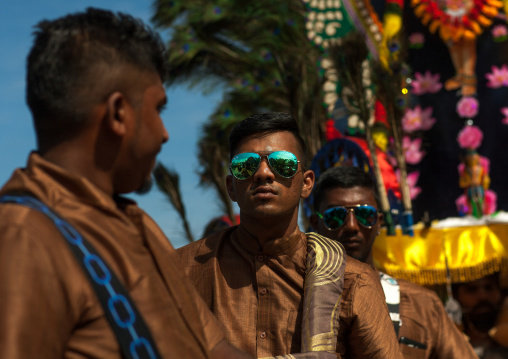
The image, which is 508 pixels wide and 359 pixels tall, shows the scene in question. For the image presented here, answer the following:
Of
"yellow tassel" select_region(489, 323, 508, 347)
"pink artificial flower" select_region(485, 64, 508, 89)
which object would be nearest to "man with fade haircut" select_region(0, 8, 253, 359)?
"yellow tassel" select_region(489, 323, 508, 347)

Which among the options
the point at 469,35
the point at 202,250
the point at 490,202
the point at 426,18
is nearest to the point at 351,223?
the point at 202,250

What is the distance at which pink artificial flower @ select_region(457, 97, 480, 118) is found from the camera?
35.5 ft

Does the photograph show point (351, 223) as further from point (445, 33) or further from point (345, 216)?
point (445, 33)

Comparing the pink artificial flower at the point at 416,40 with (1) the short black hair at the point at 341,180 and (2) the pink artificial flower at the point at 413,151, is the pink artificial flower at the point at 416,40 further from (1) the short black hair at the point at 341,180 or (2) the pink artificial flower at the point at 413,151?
(1) the short black hair at the point at 341,180

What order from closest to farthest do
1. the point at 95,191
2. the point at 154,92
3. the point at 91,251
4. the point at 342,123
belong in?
the point at 91,251 < the point at 95,191 < the point at 154,92 < the point at 342,123

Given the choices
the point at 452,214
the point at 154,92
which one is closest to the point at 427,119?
the point at 452,214

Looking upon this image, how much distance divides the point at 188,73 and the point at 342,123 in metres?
6.04

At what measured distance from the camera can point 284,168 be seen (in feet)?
11.0

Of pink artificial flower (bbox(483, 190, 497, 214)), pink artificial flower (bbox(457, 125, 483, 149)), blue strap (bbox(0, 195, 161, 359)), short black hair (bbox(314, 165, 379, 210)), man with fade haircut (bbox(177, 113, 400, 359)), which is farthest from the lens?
pink artificial flower (bbox(457, 125, 483, 149))

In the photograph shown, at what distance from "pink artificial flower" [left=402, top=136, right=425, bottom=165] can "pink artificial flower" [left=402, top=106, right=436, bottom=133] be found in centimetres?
19

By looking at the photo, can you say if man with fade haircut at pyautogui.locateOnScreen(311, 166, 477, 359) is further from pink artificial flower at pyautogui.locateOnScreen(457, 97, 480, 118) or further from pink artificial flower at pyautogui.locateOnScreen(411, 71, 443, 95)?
pink artificial flower at pyautogui.locateOnScreen(411, 71, 443, 95)

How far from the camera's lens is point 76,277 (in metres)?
1.40

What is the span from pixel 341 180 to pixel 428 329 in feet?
3.92

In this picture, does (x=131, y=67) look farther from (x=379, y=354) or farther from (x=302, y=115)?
(x=302, y=115)
